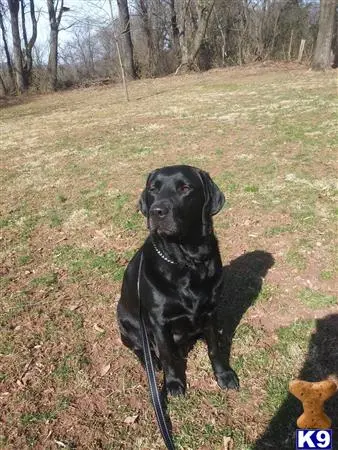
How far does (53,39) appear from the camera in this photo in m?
27.6

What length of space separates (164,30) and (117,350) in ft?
98.2

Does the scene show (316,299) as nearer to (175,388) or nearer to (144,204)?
(175,388)

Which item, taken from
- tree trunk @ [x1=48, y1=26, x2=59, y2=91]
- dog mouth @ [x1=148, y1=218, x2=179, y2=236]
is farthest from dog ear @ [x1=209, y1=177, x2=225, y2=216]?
tree trunk @ [x1=48, y1=26, x2=59, y2=91]

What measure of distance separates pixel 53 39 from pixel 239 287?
2815 centimetres

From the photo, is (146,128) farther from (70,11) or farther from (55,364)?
(70,11)

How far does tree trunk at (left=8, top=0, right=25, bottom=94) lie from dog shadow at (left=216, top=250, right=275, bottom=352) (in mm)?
25272

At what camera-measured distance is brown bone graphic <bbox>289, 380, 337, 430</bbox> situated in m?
1.55

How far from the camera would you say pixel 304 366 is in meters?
3.06

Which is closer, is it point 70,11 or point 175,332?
point 175,332

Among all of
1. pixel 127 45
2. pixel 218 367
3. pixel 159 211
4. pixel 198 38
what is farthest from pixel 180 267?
pixel 198 38

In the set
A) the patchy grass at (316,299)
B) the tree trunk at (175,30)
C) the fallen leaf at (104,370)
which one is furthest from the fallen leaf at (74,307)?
the tree trunk at (175,30)

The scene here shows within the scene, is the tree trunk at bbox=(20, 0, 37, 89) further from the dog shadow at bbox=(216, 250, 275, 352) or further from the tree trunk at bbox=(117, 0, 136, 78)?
the dog shadow at bbox=(216, 250, 275, 352)

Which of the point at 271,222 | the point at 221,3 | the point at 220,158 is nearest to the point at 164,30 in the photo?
the point at 221,3

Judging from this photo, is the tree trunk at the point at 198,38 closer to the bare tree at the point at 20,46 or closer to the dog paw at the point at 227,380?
the bare tree at the point at 20,46
